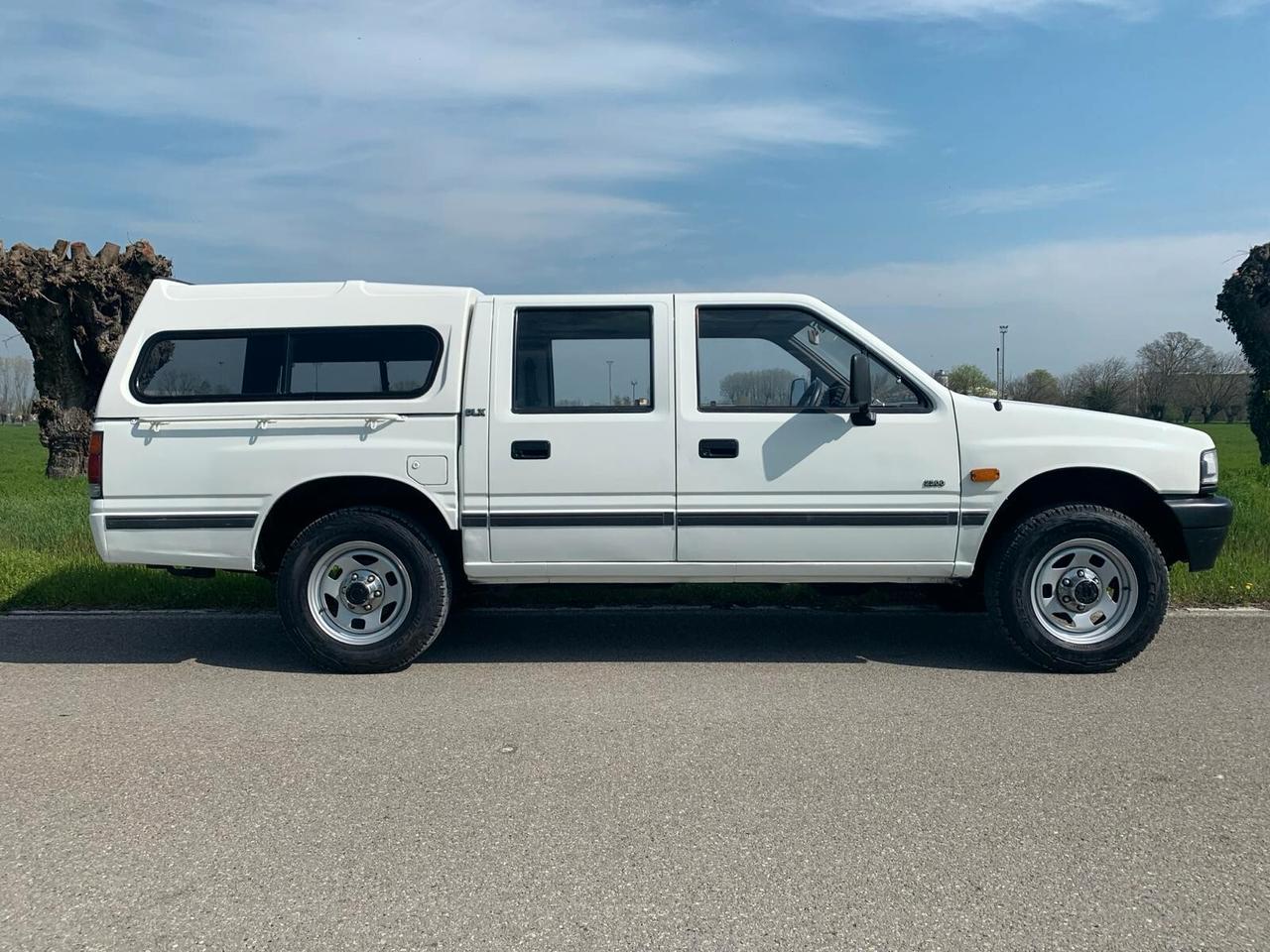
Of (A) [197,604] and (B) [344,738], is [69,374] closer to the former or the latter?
(A) [197,604]

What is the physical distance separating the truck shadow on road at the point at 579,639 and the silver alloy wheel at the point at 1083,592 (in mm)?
361

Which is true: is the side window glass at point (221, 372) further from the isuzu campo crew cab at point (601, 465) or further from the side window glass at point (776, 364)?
the side window glass at point (776, 364)

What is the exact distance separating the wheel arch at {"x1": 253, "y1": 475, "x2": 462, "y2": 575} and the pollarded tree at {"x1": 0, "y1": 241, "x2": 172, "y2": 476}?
14.1m

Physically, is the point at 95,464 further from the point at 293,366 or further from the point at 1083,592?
the point at 1083,592

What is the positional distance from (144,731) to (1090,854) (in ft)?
12.7

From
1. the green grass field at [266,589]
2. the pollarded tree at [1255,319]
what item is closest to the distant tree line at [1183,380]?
the pollarded tree at [1255,319]

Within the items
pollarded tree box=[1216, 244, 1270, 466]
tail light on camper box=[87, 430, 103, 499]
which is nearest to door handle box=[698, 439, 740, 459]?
tail light on camper box=[87, 430, 103, 499]

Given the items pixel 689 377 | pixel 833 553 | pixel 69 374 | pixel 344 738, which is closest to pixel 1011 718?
pixel 833 553

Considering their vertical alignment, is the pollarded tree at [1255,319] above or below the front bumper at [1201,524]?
above

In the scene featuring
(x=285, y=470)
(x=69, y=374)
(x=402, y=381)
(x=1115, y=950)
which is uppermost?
(x=69, y=374)

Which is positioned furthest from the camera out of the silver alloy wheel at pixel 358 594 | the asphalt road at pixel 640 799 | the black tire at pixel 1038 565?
the silver alloy wheel at pixel 358 594

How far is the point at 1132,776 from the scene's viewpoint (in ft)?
12.9

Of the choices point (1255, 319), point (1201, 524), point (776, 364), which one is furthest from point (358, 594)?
point (1255, 319)

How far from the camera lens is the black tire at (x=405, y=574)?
5.60 metres
